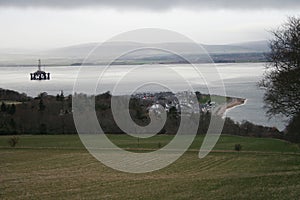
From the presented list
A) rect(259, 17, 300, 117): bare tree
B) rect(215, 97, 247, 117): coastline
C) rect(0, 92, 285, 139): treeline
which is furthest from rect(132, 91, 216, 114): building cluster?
rect(259, 17, 300, 117): bare tree

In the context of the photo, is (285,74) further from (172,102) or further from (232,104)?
(232,104)

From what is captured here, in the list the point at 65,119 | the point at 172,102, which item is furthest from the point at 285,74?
the point at 65,119

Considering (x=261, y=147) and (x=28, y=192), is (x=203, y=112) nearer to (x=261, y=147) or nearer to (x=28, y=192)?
(x=261, y=147)

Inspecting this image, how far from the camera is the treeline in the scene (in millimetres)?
38391

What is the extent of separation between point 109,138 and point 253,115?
1831 cm

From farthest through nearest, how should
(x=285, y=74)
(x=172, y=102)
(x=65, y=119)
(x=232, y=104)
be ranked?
(x=232, y=104)
(x=65, y=119)
(x=172, y=102)
(x=285, y=74)

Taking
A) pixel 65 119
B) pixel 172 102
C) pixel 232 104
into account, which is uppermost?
pixel 172 102

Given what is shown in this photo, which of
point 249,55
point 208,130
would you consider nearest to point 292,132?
point 208,130

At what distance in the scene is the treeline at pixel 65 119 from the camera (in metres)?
A: 38.4

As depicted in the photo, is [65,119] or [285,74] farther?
[65,119]

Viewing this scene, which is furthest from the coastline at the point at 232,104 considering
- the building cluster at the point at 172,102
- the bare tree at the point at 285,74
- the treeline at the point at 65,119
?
the bare tree at the point at 285,74

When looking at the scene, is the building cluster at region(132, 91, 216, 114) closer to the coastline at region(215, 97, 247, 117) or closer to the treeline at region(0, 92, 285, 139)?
the treeline at region(0, 92, 285, 139)

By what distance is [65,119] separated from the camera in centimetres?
5166

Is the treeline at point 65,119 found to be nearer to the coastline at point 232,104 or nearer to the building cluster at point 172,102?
the building cluster at point 172,102
